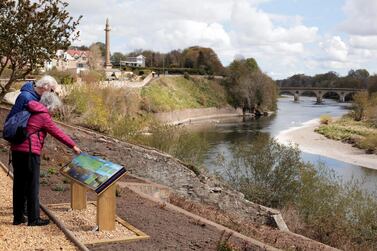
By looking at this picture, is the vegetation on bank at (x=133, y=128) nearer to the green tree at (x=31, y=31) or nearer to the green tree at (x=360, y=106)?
the green tree at (x=31, y=31)

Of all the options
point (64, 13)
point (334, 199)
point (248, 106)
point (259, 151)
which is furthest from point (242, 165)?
point (248, 106)

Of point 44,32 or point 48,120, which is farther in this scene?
point 44,32

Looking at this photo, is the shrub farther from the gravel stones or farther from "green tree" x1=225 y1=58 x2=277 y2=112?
"green tree" x1=225 y1=58 x2=277 y2=112

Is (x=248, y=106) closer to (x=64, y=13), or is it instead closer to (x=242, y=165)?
(x=242, y=165)

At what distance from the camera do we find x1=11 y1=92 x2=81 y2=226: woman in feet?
24.4

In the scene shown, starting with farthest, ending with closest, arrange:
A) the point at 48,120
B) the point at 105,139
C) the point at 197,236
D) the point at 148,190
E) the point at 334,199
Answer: the point at 334,199 → the point at 105,139 → the point at 148,190 → the point at 197,236 → the point at 48,120

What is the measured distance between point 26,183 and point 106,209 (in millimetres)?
1347

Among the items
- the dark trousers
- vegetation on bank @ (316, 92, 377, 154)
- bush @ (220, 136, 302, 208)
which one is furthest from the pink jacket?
vegetation on bank @ (316, 92, 377, 154)

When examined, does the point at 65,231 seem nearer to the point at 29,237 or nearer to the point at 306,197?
the point at 29,237

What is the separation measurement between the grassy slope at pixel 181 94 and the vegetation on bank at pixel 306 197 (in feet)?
186

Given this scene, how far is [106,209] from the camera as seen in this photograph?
25.3ft

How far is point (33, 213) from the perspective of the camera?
764 centimetres

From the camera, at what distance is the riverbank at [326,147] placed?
45.7 metres

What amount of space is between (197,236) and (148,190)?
547 cm
